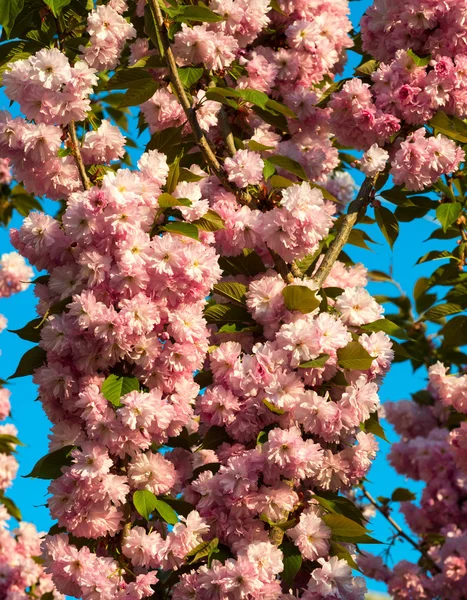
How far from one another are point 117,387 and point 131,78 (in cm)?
127

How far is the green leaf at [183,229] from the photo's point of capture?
2.66 meters

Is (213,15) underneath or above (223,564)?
above

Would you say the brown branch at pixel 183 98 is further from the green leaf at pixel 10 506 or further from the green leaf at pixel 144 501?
the green leaf at pixel 10 506

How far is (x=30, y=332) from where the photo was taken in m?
2.97

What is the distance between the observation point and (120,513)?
8.92ft

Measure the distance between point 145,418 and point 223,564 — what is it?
54 centimetres

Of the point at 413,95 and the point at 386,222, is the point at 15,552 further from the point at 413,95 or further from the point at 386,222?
the point at 413,95

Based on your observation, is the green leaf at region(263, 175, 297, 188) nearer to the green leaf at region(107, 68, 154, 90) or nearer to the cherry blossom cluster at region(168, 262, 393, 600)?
the cherry blossom cluster at region(168, 262, 393, 600)

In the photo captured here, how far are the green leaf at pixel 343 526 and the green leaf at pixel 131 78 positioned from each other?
174 cm

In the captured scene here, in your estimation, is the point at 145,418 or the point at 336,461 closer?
the point at 145,418

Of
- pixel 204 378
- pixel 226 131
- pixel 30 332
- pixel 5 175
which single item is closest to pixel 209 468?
pixel 204 378

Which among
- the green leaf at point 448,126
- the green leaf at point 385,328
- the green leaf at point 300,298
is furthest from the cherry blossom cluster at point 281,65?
the green leaf at point 385,328

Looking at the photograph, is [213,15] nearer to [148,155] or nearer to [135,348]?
[148,155]

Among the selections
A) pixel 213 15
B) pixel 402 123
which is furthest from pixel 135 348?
pixel 402 123
